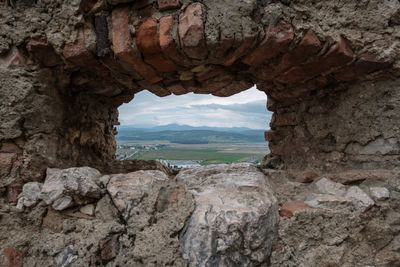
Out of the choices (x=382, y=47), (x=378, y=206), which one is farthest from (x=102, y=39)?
(x=378, y=206)

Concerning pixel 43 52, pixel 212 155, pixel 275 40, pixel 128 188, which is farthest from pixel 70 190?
pixel 212 155

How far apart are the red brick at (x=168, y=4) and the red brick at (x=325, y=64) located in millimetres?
635

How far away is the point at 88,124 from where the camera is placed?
6.81 feet

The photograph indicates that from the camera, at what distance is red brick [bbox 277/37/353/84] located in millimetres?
1558

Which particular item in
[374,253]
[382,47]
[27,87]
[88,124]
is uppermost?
[382,47]

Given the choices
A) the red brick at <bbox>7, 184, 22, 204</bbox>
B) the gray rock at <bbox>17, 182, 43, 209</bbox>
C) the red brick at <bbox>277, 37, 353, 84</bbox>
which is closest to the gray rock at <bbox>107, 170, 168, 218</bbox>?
the gray rock at <bbox>17, 182, 43, 209</bbox>

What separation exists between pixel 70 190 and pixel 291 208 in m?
1.01

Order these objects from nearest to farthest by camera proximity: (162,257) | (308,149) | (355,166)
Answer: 1. (162,257)
2. (355,166)
3. (308,149)

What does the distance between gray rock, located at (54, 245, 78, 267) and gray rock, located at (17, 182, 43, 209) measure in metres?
0.27

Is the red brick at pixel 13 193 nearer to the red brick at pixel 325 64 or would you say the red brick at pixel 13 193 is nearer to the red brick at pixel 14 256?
the red brick at pixel 14 256

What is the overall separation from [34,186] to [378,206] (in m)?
1.61

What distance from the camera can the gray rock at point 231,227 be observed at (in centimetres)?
139

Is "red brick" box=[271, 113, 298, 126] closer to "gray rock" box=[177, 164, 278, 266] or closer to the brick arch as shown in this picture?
the brick arch

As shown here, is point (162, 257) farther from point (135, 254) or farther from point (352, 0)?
point (352, 0)
